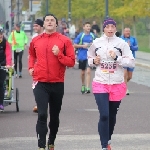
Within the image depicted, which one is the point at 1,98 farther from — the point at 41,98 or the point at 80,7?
the point at 80,7

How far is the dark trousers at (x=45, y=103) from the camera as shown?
10.4m

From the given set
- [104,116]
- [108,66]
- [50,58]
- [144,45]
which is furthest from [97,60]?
[144,45]

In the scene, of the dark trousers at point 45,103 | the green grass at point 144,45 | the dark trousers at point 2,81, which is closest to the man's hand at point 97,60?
the dark trousers at point 45,103

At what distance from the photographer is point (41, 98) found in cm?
1047

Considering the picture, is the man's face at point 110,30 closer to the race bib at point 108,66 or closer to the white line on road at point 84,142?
the race bib at point 108,66

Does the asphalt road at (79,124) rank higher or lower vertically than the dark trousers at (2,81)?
lower

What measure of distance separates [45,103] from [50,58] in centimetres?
59

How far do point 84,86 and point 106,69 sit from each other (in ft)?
33.7

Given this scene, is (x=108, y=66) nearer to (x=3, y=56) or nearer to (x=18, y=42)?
(x=3, y=56)

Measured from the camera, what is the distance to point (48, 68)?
10469mm

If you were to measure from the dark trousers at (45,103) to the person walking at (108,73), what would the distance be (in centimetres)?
52

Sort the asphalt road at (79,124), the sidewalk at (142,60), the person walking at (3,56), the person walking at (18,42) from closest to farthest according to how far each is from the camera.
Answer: the asphalt road at (79,124) → the person walking at (3,56) → the person walking at (18,42) → the sidewalk at (142,60)

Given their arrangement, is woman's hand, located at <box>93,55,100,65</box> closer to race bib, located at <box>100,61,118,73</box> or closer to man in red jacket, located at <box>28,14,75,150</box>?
race bib, located at <box>100,61,118,73</box>

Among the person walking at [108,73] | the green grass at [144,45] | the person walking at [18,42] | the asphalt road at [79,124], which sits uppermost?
the person walking at [108,73]
